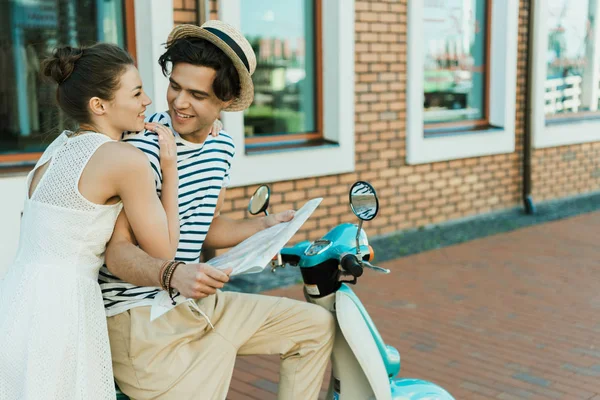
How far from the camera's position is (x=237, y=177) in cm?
591

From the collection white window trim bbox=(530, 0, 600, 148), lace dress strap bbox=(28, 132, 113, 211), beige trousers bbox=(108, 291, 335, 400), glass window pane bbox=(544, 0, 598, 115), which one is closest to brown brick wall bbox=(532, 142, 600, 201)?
white window trim bbox=(530, 0, 600, 148)

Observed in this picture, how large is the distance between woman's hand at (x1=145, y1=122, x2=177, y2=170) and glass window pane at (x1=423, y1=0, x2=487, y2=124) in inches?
233

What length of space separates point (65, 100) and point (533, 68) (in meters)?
7.21

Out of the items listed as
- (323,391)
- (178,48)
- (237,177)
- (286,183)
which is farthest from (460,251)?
(178,48)

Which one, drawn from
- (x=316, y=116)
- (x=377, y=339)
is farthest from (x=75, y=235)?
(x=316, y=116)

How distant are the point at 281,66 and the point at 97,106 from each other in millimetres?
4729

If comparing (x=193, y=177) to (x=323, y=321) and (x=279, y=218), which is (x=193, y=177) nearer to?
(x=279, y=218)

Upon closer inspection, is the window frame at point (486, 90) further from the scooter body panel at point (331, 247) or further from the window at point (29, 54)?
the scooter body panel at point (331, 247)

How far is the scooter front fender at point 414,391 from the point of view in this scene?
2.60 m

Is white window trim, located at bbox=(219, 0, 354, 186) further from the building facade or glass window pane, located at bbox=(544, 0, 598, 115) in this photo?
glass window pane, located at bbox=(544, 0, 598, 115)

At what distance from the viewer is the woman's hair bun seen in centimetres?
216

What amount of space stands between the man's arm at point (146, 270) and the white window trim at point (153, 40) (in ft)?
10.8

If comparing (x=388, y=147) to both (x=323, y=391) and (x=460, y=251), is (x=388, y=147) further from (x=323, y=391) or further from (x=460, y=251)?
(x=323, y=391)

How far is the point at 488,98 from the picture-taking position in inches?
336
